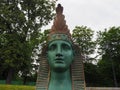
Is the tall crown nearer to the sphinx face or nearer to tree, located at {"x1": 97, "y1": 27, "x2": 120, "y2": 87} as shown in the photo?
the sphinx face

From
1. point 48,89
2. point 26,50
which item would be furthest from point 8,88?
point 26,50

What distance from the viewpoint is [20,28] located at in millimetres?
28031

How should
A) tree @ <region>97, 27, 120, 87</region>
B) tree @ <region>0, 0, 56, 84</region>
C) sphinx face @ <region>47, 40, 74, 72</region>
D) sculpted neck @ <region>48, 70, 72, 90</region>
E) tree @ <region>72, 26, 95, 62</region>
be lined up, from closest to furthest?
sphinx face @ <region>47, 40, 74, 72</region> → sculpted neck @ <region>48, 70, 72, 90</region> → tree @ <region>0, 0, 56, 84</region> → tree @ <region>72, 26, 95, 62</region> → tree @ <region>97, 27, 120, 87</region>

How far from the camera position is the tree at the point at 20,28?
26469 mm

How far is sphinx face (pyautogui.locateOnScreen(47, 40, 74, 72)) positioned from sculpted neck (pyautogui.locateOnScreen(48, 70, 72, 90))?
124mm

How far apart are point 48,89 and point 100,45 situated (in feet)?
122

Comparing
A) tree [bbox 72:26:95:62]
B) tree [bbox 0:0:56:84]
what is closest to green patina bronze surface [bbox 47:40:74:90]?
tree [bbox 0:0:56:84]

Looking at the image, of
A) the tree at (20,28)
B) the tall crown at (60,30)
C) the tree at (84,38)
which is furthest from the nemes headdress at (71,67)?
the tree at (84,38)

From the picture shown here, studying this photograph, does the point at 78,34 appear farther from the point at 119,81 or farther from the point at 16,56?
the point at 16,56

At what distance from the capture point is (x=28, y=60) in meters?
27.2

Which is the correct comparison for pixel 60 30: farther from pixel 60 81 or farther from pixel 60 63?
pixel 60 81

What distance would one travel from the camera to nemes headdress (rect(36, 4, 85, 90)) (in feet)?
17.7

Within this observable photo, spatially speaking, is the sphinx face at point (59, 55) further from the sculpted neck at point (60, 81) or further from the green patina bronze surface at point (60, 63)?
the sculpted neck at point (60, 81)

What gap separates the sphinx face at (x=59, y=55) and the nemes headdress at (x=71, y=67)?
11cm
